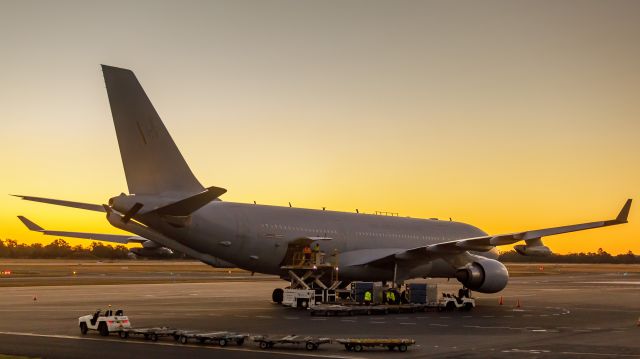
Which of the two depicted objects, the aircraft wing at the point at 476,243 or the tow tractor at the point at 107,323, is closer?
the tow tractor at the point at 107,323

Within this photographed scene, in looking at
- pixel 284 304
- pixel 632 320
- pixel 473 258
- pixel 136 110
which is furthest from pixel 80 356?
pixel 473 258

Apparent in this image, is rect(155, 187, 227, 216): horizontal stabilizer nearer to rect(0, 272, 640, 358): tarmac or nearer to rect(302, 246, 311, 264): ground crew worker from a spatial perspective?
rect(0, 272, 640, 358): tarmac

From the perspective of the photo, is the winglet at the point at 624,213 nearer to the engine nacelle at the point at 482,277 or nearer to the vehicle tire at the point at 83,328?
the engine nacelle at the point at 482,277

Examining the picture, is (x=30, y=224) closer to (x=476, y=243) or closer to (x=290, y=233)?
(x=290, y=233)

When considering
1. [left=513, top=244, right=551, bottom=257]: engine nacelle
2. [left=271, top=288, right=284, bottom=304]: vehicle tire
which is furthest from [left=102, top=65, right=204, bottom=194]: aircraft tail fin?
[left=513, top=244, right=551, bottom=257]: engine nacelle

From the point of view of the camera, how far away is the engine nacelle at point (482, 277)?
40562 millimetres

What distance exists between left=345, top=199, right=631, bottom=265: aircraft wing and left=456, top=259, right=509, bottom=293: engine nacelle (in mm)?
971

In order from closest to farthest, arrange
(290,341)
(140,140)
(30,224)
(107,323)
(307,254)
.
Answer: (290,341), (107,323), (140,140), (307,254), (30,224)

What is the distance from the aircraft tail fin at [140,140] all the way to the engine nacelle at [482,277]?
15.6 m

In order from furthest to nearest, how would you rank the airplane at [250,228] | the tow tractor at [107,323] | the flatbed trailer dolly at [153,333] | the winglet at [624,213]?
the winglet at [624,213], the airplane at [250,228], the tow tractor at [107,323], the flatbed trailer dolly at [153,333]

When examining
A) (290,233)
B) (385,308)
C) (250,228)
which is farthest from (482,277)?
(250,228)

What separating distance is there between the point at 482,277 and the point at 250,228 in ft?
39.2

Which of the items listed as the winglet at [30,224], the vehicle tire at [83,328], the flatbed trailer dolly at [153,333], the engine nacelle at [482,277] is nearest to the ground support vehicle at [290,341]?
the flatbed trailer dolly at [153,333]

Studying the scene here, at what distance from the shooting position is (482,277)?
40.6 m
